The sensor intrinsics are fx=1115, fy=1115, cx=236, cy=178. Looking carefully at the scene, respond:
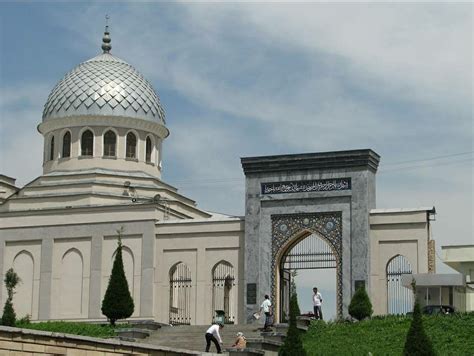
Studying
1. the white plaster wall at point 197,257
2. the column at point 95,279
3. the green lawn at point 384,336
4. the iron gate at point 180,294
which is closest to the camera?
the green lawn at point 384,336

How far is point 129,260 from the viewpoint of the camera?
36.4 m

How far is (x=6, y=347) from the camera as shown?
65.5ft

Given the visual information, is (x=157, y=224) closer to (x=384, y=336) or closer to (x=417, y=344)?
(x=384, y=336)

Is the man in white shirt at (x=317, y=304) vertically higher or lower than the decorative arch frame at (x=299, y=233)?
lower

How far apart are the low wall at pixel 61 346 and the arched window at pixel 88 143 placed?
1896cm

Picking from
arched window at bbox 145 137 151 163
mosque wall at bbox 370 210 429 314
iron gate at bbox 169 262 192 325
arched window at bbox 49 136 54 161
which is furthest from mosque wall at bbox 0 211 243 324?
arched window at bbox 145 137 151 163

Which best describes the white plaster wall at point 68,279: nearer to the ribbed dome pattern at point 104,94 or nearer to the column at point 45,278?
the column at point 45,278

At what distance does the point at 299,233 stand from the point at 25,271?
986 cm

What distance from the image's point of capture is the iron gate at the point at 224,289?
116 ft

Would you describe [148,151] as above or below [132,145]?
below

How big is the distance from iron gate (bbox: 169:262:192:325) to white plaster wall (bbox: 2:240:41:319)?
4.60 metres

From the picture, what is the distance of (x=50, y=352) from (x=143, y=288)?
15.1 m

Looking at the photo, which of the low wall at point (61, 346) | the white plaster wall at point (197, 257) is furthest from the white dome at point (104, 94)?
the low wall at point (61, 346)

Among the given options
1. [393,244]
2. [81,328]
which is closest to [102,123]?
[81,328]
